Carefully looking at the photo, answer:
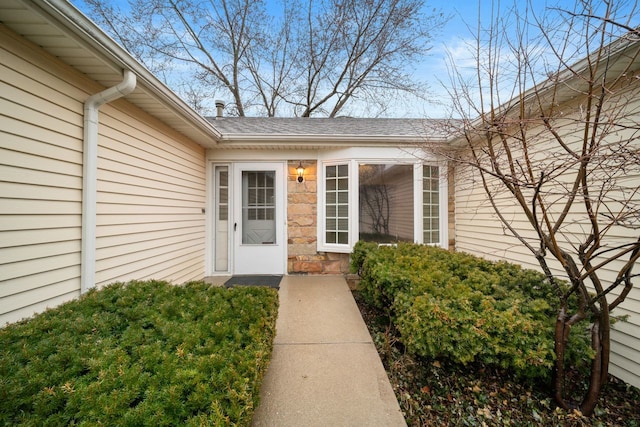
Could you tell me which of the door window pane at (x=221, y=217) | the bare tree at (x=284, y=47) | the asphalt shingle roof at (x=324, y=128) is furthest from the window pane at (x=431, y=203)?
the bare tree at (x=284, y=47)

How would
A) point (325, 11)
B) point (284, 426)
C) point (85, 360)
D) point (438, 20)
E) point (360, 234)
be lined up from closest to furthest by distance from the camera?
point (85, 360) → point (284, 426) → point (360, 234) → point (438, 20) → point (325, 11)

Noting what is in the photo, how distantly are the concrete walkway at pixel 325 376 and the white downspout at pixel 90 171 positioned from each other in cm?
194

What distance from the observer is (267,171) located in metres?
4.68

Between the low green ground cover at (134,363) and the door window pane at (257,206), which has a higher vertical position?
the door window pane at (257,206)

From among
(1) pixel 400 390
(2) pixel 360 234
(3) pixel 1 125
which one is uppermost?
(3) pixel 1 125

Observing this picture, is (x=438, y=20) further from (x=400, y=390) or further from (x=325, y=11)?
(x=400, y=390)

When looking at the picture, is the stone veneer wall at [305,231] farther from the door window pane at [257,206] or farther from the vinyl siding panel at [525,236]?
the vinyl siding panel at [525,236]

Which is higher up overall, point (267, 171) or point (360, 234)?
point (267, 171)

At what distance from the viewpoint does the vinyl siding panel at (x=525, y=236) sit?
2133 millimetres

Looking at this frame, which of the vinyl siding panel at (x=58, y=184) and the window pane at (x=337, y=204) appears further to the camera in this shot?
the window pane at (x=337, y=204)

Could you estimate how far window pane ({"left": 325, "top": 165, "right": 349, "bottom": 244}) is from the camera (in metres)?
4.55

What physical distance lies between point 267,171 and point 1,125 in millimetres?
3238

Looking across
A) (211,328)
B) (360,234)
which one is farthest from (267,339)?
(360,234)

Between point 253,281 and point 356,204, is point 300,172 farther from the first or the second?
point 253,281
